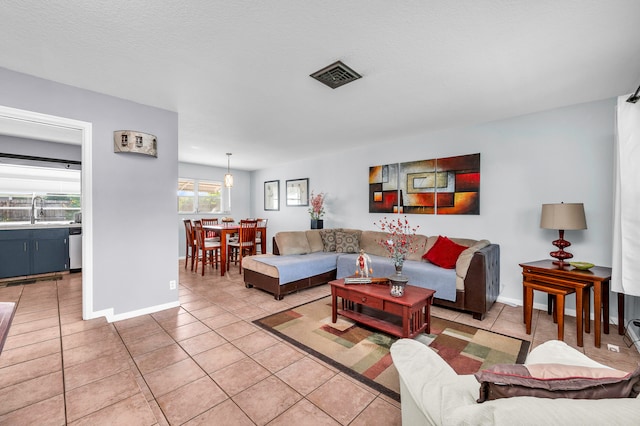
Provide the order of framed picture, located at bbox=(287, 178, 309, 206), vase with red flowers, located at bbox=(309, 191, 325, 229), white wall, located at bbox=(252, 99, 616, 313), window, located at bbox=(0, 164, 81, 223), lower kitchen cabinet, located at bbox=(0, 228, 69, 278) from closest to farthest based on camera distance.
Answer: white wall, located at bbox=(252, 99, 616, 313)
lower kitchen cabinet, located at bbox=(0, 228, 69, 278)
window, located at bbox=(0, 164, 81, 223)
vase with red flowers, located at bbox=(309, 191, 325, 229)
framed picture, located at bbox=(287, 178, 309, 206)

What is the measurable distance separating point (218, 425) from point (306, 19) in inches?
97.0

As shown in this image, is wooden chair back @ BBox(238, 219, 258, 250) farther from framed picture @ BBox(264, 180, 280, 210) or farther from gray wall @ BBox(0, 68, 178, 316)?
gray wall @ BBox(0, 68, 178, 316)

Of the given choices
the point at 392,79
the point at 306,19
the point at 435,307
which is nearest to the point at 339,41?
the point at 306,19

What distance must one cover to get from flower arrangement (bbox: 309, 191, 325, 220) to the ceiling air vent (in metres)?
3.30

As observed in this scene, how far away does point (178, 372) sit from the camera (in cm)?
209

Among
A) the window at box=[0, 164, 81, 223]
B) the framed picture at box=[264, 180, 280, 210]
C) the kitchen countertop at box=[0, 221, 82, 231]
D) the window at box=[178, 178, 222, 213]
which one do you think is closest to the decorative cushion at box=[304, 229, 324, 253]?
the framed picture at box=[264, 180, 280, 210]

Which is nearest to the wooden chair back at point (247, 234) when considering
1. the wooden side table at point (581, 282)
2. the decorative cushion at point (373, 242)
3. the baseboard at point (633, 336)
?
the decorative cushion at point (373, 242)

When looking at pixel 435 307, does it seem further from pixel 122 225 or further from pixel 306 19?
pixel 122 225

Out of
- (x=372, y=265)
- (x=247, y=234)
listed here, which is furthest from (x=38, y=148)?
(x=372, y=265)

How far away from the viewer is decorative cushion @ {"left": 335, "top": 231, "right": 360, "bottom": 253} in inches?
194

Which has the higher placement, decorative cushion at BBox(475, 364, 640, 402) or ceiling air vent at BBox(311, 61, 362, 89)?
ceiling air vent at BBox(311, 61, 362, 89)

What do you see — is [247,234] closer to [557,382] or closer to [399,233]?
[399,233]

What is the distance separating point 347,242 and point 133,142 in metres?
3.42

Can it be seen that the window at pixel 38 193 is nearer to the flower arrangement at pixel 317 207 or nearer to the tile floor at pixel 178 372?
the tile floor at pixel 178 372
